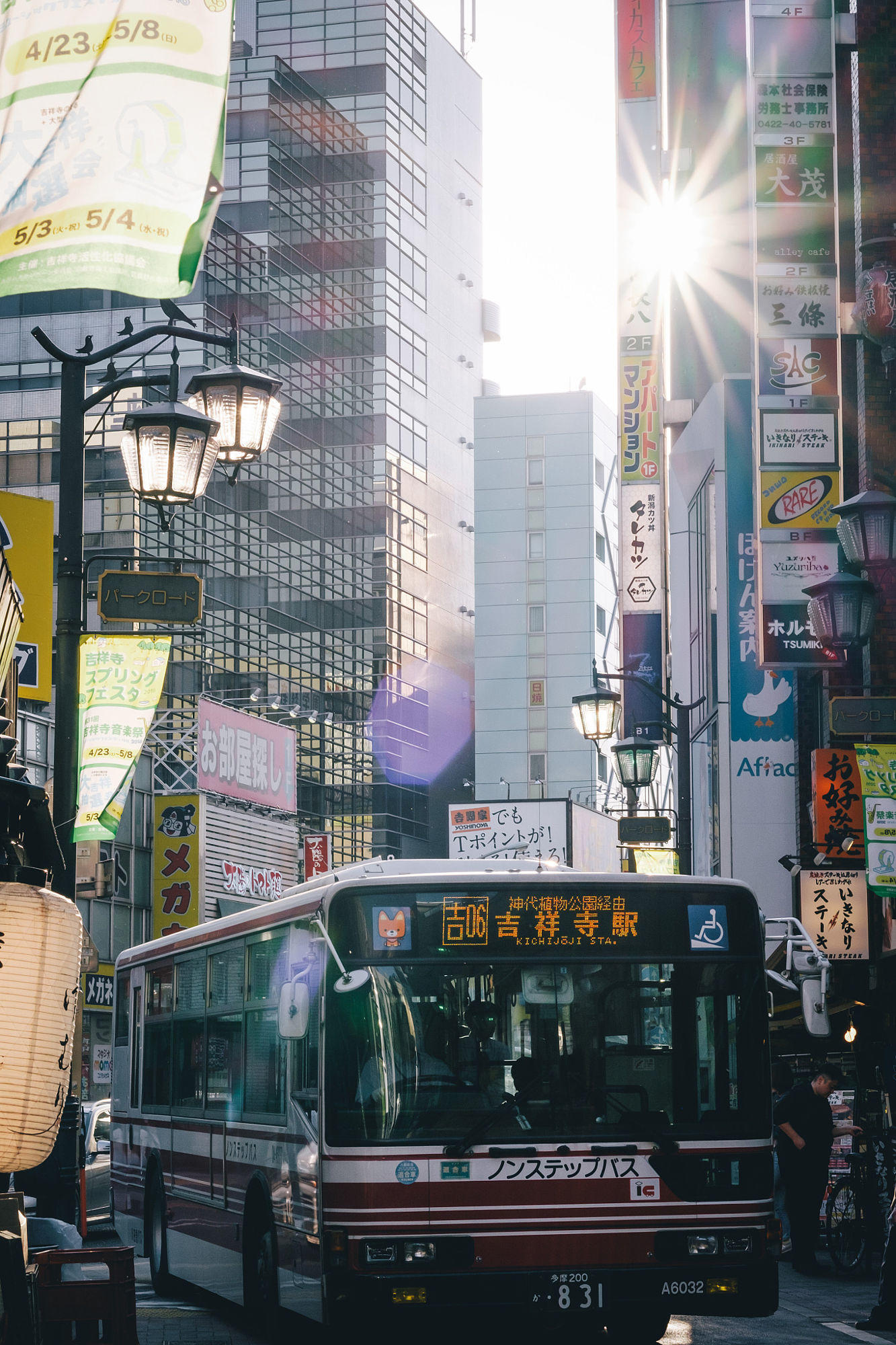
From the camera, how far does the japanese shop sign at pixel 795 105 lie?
1029 inches

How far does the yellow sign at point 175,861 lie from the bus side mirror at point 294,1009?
4539 centimetres

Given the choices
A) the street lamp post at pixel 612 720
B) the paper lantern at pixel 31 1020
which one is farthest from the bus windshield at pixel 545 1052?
the street lamp post at pixel 612 720

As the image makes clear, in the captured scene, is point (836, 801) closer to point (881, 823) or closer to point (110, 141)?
point (881, 823)

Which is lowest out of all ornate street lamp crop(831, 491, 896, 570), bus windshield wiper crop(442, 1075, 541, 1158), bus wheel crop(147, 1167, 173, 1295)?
bus wheel crop(147, 1167, 173, 1295)

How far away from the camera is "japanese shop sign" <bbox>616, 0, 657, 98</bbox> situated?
1820 inches

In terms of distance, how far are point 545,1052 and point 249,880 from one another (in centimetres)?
5011

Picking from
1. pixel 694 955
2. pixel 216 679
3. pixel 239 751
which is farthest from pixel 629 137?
pixel 694 955

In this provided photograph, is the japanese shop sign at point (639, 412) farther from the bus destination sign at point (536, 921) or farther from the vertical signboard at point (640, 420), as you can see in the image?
the bus destination sign at point (536, 921)

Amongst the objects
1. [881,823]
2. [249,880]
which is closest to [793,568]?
[881,823]

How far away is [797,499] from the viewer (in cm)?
2542

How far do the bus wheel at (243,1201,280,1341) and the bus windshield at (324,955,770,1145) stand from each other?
2.07 metres

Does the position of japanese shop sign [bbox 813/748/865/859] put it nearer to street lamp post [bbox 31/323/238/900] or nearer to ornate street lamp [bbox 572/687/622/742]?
ornate street lamp [bbox 572/687/622/742]

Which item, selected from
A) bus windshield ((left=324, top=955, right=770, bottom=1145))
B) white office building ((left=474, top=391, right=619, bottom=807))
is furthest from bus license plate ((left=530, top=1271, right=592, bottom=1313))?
white office building ((left=474, top=391, right=619, bottom=807))

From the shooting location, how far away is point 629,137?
45438mm
